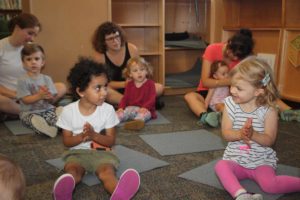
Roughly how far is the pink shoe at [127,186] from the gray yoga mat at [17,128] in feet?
4.41

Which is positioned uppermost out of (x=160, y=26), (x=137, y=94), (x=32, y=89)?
(x=160, y=26)

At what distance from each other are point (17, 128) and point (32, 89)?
0.34 metres

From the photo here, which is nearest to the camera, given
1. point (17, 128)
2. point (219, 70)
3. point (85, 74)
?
point (85, 74)

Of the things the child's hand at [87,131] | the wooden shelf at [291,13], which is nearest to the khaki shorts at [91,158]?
the child's hand at [87,131]

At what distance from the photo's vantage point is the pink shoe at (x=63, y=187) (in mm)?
1469

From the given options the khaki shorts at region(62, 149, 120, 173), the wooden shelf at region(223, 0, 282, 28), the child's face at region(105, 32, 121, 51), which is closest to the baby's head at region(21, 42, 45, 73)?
the child's face at region(105, 32, 121, 51)

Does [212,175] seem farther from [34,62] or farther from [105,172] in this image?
[34,62]

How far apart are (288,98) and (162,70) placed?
137cm

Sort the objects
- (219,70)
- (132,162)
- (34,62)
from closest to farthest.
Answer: (132,162) < (34,62) < (219,70)

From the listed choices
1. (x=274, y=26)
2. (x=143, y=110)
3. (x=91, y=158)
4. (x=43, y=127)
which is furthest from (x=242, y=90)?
(x=274, y=26)

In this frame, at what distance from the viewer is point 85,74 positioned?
5.60ft

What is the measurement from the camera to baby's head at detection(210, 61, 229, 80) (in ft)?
9.34

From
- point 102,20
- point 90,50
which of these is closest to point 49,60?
point 90,50

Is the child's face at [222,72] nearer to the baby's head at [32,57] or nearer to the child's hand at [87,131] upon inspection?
the baby's head at [32,57]
